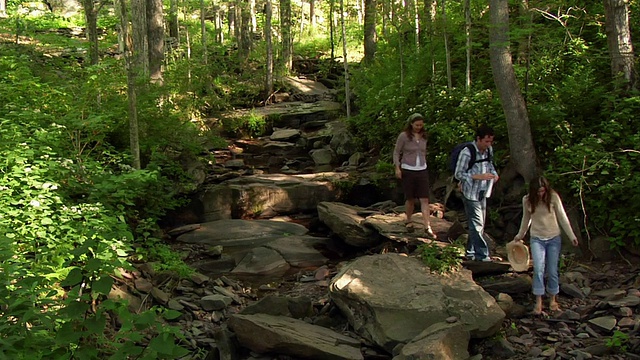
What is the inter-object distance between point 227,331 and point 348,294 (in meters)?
1.54

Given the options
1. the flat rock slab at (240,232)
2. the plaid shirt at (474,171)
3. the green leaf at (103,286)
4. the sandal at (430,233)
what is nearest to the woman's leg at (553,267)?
the plaid shirt at (474,171)

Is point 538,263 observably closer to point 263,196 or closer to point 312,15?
point 263,196

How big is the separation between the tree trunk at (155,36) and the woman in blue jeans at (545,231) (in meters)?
13.5

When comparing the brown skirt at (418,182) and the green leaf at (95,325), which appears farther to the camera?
the brown skirt at (418,182)

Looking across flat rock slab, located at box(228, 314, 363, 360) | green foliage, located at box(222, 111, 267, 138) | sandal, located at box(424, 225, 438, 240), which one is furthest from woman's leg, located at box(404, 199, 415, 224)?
green foliage, located at box(222, 111, 267, 138)

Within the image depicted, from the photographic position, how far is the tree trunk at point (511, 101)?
352 inches

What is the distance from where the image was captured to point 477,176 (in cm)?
718

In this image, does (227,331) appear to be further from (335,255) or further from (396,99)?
(396,99)

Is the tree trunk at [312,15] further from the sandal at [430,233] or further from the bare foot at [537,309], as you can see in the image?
the bare foot at [537,309]

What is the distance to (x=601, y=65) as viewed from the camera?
9688 millimetres

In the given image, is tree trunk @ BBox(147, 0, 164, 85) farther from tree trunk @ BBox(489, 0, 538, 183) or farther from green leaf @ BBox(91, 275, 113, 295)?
green leaf @ BBox(91, 275, 113, 295)

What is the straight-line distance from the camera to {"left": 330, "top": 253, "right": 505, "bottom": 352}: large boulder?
6082 millimetres

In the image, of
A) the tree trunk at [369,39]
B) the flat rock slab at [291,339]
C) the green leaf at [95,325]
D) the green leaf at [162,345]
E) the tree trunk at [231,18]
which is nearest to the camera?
the green leaf at [162,345]

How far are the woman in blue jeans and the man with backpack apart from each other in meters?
0.90
